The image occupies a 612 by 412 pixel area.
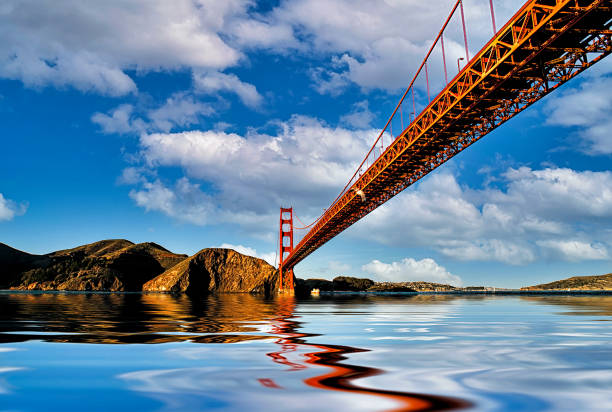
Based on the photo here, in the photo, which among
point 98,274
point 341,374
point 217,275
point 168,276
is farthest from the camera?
point 217,275

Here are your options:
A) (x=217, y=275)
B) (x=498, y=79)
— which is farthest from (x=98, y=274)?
(x=498, y=79)

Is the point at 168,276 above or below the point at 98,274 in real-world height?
below

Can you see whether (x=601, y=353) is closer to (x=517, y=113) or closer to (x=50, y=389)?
(x=50, y=389)

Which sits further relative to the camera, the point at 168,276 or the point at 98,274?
the point at 98,274

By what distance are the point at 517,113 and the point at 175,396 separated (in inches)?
1129

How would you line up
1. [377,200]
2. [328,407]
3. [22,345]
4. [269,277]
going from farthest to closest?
[269,277] < [377,200] < [22,345] < [328,407]

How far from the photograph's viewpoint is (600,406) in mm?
2973

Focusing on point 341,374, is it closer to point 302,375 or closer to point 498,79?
point 302,375

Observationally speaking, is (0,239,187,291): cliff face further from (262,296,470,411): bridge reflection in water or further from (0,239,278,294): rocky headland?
(262,296,470,411): bridge reflection in water

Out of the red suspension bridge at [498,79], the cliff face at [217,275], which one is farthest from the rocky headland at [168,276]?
the red suspension bridge at [498,79]

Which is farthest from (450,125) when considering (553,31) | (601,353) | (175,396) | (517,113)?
(175,396)

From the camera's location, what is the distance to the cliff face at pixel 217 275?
122m

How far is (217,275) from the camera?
13312 centimetres

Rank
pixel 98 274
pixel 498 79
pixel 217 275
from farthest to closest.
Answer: pixel 217 275
pixel 98 274
pixel 498 79
